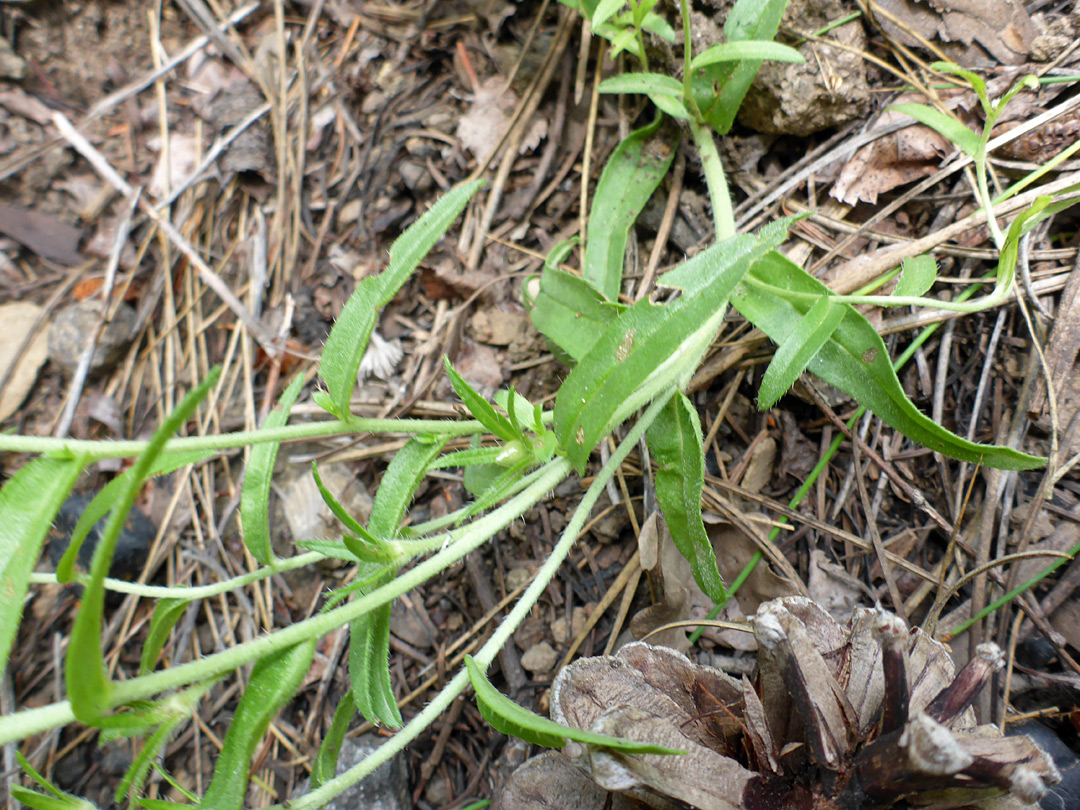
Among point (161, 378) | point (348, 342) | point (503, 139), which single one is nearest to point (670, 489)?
point (348, 342)

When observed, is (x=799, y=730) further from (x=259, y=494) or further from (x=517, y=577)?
(x=259, y=494)

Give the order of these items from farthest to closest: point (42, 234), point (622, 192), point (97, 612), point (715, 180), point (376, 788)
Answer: point (42, 234) < point (622, 192) < point (715, 180) < point (376, 788) < point (97, 612)

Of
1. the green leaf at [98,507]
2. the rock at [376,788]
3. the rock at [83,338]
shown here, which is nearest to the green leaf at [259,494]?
the green leaf at [98,507]

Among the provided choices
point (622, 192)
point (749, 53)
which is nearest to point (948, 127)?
point (749, 53)

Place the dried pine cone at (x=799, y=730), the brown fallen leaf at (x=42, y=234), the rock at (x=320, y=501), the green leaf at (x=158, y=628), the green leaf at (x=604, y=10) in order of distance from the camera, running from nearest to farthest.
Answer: the dried pine cone at (x=799, y=730) → the green leaf at (x=158, y=628) → the green leaf at (x=604, y=10) → the rock at (x=320, y=501) → the brown fallen leaf at (x=42, y=234)

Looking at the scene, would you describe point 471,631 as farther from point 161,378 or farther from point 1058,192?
point 1058,192

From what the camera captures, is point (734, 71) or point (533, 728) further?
point (734, 71)

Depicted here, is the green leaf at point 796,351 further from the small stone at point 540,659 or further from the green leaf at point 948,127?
the small stone at point 540,659
